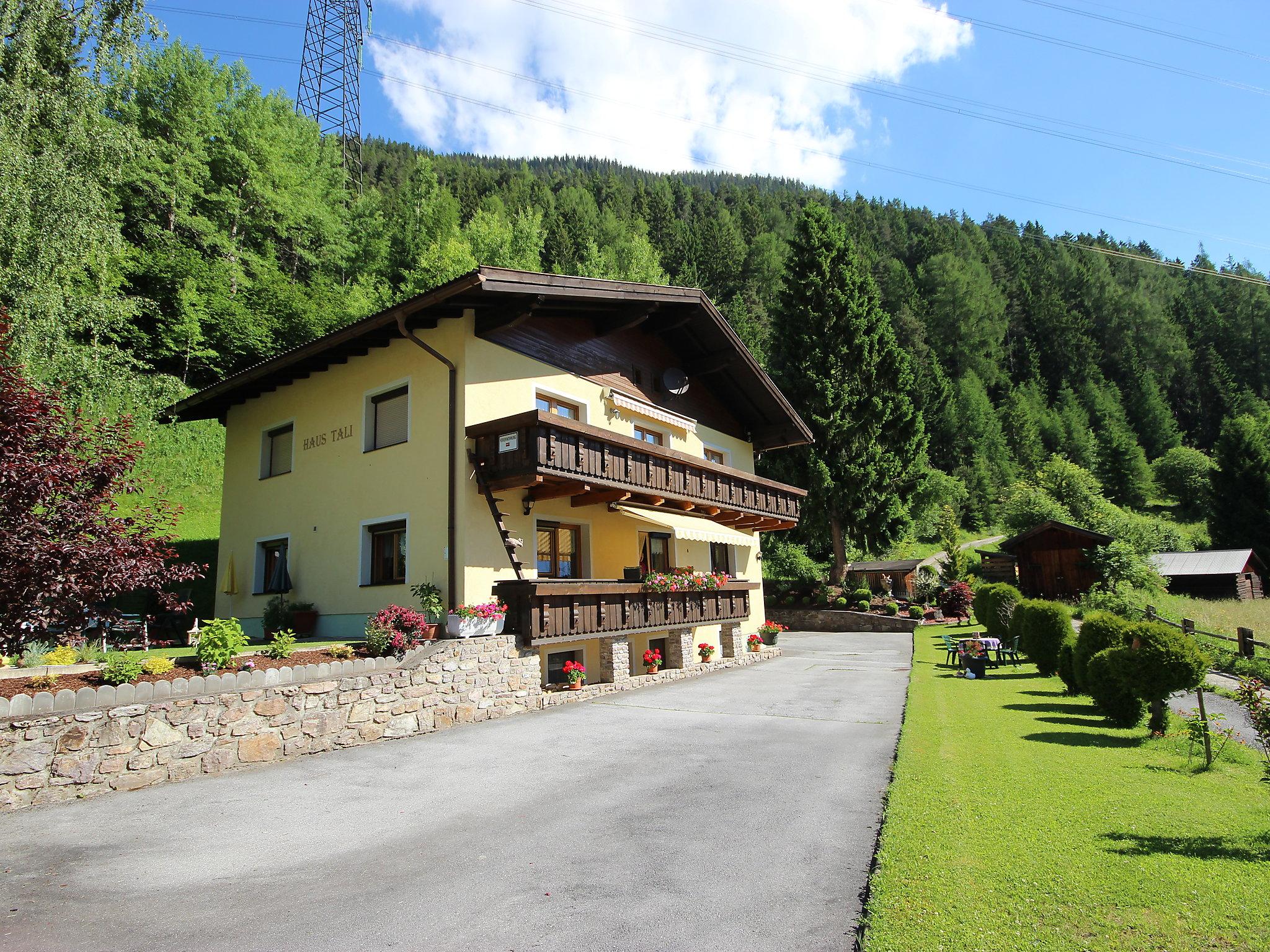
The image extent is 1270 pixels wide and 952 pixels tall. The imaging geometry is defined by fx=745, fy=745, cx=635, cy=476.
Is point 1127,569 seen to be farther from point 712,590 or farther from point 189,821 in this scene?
point 189,821

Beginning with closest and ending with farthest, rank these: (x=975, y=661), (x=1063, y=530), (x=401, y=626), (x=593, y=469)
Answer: (x=401, y=626) < (x=593, y=469) < (x=975, y=661) < (x=1063, y=530)

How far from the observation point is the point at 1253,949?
4195 millimetres

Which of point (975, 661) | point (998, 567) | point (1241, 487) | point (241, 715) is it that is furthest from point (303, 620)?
point (1241, 487)

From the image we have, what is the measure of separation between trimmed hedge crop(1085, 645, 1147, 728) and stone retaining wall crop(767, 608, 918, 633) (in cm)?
2272

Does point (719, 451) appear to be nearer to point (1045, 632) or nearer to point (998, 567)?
point (1045, 632)

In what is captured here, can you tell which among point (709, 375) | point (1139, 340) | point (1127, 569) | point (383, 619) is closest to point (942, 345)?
point (1139, 340)

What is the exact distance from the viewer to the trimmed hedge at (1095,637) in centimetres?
1230

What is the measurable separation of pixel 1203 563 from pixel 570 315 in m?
41.3

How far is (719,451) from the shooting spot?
2395cm

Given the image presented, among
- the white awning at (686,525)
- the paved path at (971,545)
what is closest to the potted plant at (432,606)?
the white awning at (686,525)

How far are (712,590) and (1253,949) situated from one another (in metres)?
15.7

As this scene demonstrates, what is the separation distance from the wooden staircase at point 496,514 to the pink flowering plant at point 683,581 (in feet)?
11.5

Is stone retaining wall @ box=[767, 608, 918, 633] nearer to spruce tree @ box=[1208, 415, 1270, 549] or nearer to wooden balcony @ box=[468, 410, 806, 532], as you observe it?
wooden balcony @ box=[468, 410, 806, 532]

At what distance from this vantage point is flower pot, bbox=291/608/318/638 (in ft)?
51.5
